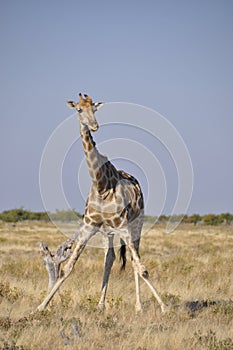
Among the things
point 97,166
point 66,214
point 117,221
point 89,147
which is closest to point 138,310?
point 117,221

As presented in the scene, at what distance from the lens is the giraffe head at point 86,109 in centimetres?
759

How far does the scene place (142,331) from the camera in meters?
7.14

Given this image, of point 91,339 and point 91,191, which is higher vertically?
point 91,191

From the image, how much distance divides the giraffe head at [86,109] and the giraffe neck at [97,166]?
0.70ft

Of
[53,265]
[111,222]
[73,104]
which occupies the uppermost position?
[73,104]

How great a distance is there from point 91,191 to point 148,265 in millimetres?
7203

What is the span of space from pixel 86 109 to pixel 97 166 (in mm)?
1047

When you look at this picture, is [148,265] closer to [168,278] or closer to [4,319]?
[168,278]

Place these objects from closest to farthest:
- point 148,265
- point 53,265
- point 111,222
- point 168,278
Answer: point 111,222 < point 53,265 < point 168,278 < point 148,265

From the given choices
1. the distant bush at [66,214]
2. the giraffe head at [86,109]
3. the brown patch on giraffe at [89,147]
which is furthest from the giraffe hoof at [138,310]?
the giraffe head at [86,109]

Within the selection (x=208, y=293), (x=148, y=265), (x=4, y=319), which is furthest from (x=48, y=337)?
(x=148, y=265)

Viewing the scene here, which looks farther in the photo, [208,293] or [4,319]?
[208,293]

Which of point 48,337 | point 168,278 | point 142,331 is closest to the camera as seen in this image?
point 48,337

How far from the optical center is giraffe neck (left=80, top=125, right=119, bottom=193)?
8.11m
